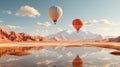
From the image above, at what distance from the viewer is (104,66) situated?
30.1m

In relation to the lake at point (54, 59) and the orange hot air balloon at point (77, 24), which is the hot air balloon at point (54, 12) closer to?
the orange hot air balloon at point (77, 24)

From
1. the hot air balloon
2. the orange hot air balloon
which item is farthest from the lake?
the orange hot air balloon

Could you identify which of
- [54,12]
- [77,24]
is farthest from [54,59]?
[77,24]

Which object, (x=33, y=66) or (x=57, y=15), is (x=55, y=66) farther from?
(x=57, y=15)

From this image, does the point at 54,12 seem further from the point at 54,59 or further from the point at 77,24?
the point at 54,59

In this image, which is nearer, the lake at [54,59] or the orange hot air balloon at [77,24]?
the lake at [54,59]

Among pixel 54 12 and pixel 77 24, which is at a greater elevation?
pixel 54 12

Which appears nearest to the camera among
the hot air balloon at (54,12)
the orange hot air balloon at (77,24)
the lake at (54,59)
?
the lake at (54,59)

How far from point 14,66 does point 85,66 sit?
1080 cm

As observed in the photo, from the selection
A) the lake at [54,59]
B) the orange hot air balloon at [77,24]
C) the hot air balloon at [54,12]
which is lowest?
the lake at [54,59]

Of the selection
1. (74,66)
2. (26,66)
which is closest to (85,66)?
(74,66)

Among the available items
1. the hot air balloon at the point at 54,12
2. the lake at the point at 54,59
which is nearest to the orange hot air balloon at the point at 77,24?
the hot air balloon at the point at 54,12

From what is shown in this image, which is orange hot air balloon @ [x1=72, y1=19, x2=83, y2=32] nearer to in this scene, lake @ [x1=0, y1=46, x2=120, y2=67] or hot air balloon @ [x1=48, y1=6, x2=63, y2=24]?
hot air balloon @ [x1=48, y1=6, x2=63, y2=24]

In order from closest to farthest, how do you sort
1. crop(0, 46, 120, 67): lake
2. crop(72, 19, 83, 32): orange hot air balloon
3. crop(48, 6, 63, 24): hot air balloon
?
crop(0, 46, 120, 67): lake
crop(48, 6, 63, 24): hot air balloon
crop(72, 19, 83, 32): orange hot air balloon
